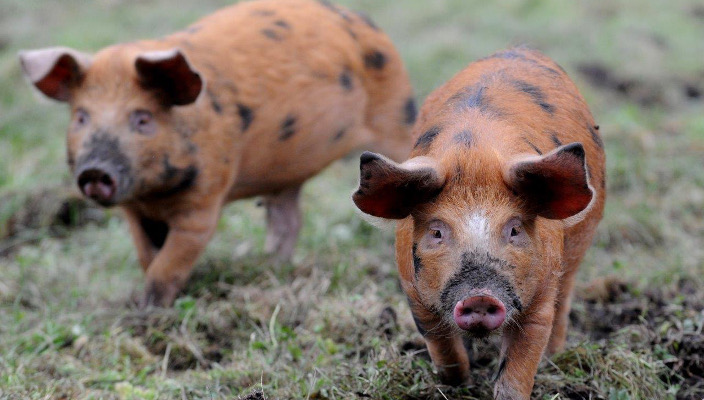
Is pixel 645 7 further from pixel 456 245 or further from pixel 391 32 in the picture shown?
pixel 456 245

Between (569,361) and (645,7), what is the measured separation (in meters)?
9.87

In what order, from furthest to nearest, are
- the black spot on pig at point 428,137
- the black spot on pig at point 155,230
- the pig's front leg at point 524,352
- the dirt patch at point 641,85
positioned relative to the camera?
the dirt patch at point 641,85, the black spot on pig at point 155,230, the black spot on pig at point 428,137, the pig's front leg at point 524,352

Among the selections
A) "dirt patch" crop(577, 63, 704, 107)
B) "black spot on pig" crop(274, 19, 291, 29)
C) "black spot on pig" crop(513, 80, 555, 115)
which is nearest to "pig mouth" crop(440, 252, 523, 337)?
"black spot on pig" crop(513, 80, 555, 115)

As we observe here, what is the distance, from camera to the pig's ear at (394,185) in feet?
11.5

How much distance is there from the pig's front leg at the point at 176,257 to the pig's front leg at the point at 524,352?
2683 mm

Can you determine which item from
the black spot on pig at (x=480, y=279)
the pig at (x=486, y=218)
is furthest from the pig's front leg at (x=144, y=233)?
the black spot on pig at (x=480, y=279)

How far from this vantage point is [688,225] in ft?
23.9

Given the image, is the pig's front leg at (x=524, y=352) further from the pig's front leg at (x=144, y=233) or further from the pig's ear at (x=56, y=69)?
the pig's ear at (x=56, y=69)

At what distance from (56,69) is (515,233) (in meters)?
3.40

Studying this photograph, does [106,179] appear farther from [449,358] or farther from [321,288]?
[449,358]

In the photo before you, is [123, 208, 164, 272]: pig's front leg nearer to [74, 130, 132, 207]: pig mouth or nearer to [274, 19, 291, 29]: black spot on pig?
[74, 130, 132, 207]: pig mouth

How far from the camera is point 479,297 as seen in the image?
11.0ft

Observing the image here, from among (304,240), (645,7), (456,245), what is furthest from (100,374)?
(645,7)

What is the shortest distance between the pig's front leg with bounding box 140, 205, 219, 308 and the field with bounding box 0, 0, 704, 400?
0.53 feet
